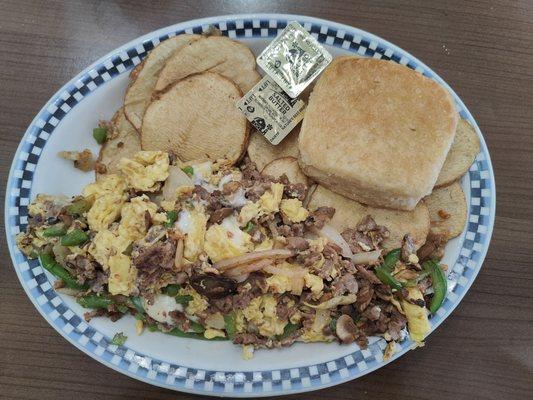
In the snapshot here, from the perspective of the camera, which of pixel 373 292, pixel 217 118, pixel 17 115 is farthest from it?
pixel 17 115

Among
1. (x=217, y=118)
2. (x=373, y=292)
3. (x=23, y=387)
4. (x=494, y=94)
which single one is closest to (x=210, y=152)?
(x=217, y=118)

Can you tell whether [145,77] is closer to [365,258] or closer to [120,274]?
[120,274]

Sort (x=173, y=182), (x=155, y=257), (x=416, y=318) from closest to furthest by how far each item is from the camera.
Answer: (x=155, y=257), (x=416, y=318), (x=173, y=182)

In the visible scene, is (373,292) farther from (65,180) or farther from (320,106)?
(65,180)

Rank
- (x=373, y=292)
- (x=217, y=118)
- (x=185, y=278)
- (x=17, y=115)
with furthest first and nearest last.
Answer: (x=17, y=115) < (x=217, y=118) < (x=373, y=292) < (x=185, y=278)

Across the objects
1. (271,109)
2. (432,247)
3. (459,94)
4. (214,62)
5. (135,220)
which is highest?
(214,62)

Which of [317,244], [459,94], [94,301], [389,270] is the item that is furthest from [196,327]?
[459,94]

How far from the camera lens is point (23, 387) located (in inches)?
98.3

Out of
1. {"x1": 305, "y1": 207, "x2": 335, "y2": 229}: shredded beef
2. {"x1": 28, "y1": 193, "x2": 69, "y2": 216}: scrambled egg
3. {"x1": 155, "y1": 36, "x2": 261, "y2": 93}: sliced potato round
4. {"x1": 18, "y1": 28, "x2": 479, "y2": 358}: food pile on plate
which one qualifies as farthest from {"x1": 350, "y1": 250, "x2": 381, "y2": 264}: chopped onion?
{"x1": 28, "y1": 193, "x2": 69, "y2": 216}: scrambled egg

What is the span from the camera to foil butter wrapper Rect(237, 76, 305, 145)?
2.35 meters

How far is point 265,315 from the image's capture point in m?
2.16

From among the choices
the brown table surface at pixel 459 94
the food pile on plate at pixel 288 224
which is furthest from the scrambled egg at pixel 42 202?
the brown table surface at pixel 459 94

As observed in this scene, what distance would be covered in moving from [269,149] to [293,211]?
1.68 feet

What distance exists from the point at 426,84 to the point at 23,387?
9.27 ft
